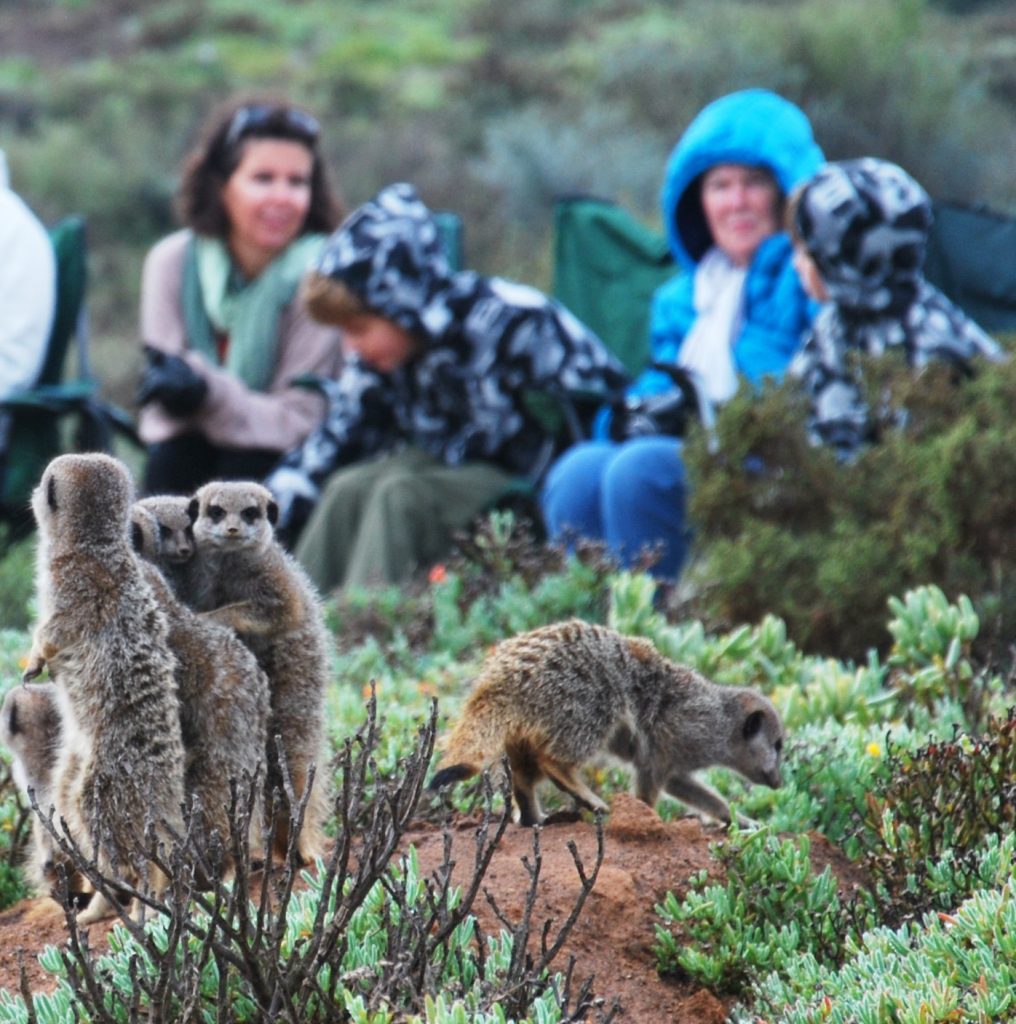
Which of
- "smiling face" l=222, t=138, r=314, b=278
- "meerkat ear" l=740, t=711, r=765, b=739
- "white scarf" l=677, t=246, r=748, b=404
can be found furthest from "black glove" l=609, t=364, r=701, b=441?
"meerkat ear" l=740, t=711, r=765, b=739

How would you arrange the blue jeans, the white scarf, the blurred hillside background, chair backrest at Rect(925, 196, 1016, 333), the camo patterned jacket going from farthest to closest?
the blurred hillside background → chair backrest at Rect(925, 196, 1016, 333) → the camo patterned jacket → the white scarf → the blue jeans

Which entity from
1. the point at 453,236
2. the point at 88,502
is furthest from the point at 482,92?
the point at 88,502

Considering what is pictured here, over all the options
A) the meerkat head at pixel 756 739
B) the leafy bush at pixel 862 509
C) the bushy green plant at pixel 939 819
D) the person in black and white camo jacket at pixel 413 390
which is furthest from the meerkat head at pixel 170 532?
the person in black and white camo jacket at pixel 413 390

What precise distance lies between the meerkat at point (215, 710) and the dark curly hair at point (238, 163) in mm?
6458

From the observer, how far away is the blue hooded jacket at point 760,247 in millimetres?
8508

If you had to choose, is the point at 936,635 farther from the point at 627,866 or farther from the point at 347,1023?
the point at 347,1023

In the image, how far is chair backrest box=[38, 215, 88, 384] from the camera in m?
10.3

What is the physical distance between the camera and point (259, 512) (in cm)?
450

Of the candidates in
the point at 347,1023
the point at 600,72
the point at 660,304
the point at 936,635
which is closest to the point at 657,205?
the point at 600,72

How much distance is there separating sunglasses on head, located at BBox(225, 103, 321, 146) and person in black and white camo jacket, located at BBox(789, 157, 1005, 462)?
Answer: 3420mm

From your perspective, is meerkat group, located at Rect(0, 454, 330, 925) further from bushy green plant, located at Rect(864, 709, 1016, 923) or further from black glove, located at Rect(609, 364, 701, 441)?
black glove, located at Rect(609, 364, 701, 441)

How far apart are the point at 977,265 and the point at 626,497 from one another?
2610 mm

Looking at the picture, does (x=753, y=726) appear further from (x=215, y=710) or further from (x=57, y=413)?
(x=57, y=413)

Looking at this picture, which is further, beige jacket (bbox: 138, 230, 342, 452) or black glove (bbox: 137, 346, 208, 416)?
beige jacket (bbox: 138, 230, 342, 452)
